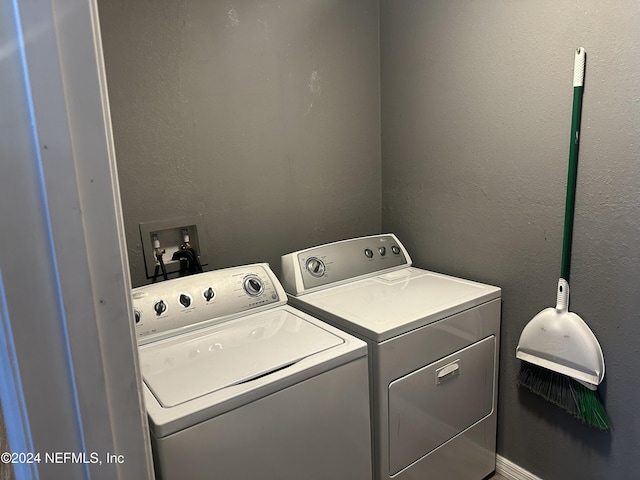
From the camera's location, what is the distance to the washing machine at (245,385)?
1043mm

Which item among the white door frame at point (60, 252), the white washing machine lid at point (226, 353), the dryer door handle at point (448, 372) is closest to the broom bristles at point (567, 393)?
the dryer door handle at point (448, 372)

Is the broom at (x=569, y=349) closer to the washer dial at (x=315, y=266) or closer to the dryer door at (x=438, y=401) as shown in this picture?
the dryer door at (x=438, y=401)

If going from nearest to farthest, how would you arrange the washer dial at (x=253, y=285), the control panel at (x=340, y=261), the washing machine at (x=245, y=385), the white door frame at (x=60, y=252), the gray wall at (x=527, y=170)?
1. the white door frame at (x=60, y=252)
2. the washing machine at (x=245, y=385)
3. the gray wall at (x=527, y=170)
4. the washer dial at (x=253, y=285)
5. the control panel at (x=340, y=261)

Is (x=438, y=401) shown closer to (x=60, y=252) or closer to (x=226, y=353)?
(x=226, y=353)

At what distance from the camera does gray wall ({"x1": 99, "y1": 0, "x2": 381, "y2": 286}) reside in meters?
1.53

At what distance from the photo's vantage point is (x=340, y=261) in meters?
1.86

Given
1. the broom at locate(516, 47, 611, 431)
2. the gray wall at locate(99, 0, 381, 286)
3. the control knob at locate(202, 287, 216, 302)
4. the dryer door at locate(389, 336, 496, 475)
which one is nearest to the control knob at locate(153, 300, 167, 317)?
the control knob at locate(202, 287, 216, 302)

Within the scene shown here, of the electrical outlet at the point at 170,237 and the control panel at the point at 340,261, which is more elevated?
the electrical outlet at the point at 170,237

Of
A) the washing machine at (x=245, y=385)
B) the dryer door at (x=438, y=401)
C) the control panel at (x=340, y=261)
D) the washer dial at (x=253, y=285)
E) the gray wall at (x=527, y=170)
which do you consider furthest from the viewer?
the control panel at (x=340, y=261)

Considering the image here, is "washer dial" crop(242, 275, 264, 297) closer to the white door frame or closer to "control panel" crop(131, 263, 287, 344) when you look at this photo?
"control panel" crop(131, 263, 287, 344)

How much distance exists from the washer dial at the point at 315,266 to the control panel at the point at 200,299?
0.18 m

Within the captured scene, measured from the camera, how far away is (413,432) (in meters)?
1.52

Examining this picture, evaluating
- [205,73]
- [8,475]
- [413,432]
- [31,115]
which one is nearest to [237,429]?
[8,475]

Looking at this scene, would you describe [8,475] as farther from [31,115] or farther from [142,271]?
[142,271]
